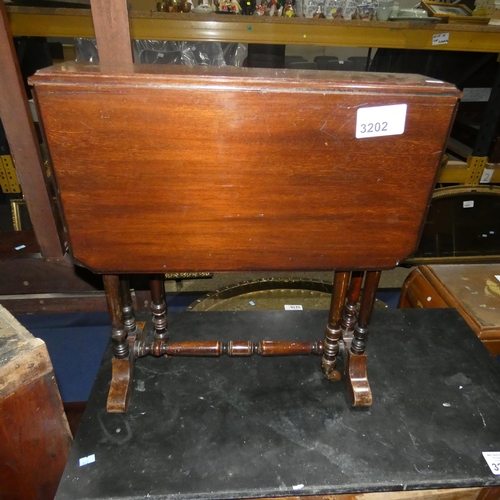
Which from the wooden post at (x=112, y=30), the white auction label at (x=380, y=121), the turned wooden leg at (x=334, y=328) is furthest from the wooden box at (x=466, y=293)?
the wooden post at (x=112, y=30)

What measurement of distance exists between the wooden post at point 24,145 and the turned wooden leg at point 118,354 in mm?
651

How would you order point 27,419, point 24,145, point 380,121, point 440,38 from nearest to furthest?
point 380,121 → point 27,419 → point 24,145 → point 440,38

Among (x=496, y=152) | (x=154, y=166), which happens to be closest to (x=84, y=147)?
(x=154, y=166)

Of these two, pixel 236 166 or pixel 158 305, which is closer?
pixel 236 166

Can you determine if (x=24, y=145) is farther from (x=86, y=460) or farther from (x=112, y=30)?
(x=86, y=460)

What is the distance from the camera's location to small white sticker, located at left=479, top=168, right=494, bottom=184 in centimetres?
241

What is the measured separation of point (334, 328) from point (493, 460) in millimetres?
522

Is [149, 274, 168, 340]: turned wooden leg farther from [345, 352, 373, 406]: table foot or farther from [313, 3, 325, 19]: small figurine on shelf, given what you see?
[313, 3, 325, 19]: small figurine on shelf

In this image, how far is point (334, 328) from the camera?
3.97 ft

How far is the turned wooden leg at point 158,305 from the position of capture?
1.29 m

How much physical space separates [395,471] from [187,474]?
20.7 inches

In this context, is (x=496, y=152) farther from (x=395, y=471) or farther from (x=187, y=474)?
(x=187, y=474)

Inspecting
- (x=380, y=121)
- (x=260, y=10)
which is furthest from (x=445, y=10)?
(x=380, y=121)

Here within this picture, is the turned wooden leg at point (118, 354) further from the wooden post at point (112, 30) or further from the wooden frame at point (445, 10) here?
the wooden frame at point (445, 10)
